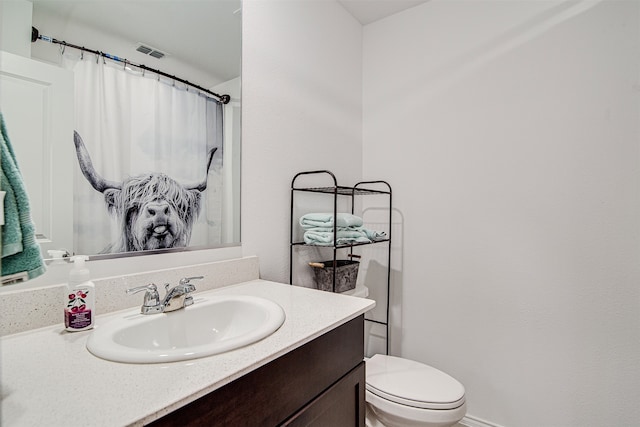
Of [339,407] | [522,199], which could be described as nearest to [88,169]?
[339,407]

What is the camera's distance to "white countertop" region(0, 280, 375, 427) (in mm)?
445

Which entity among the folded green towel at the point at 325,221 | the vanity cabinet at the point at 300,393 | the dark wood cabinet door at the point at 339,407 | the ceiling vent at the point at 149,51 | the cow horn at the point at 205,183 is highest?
the ceiling vent at the point at 149,51

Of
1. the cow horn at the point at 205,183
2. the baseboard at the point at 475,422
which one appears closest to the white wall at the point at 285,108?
the cow horn at the point at 205,183

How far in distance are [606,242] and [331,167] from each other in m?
1.28

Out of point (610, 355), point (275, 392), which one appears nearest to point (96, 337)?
point (275, 392)

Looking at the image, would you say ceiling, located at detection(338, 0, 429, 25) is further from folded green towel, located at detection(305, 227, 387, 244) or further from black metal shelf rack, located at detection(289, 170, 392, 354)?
folded green towel, located at detection(305, 227, 387, 244)

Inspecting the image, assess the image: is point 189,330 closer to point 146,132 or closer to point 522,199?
point 146,132

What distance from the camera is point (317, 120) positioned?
1692 mm

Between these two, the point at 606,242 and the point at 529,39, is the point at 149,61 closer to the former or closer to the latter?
the point at 529,39

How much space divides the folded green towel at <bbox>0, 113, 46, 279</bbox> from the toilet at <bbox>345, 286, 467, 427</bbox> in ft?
3.92

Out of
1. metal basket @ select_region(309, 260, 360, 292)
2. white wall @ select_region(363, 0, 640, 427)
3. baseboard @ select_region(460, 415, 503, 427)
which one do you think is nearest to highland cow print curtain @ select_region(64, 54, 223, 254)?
metal basket @ select_region(309, 260, 360, 292)

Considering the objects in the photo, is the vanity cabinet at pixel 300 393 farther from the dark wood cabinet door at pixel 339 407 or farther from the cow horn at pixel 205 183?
the cow horn at pixel 205 183

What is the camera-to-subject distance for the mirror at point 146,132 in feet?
2.69

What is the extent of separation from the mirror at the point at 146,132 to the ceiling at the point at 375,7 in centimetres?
89
